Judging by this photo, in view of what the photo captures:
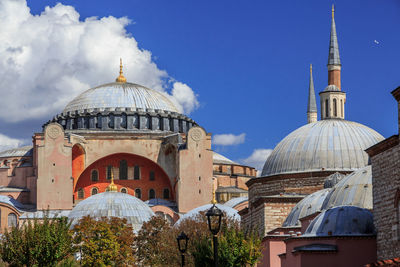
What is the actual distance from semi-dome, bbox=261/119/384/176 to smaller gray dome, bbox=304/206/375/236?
14338 millimetres

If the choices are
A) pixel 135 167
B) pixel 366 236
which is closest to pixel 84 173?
pixel 135 167

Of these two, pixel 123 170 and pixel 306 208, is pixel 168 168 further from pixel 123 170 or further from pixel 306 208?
pixel 306 208

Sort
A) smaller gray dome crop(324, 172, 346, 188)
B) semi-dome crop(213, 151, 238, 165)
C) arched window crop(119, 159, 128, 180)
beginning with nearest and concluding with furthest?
smaller gray dome crop(324, 172, 346, 188)
arched window crop(119, 159, 128, 180)
semi-dome crop(213, 151, 238, 165)

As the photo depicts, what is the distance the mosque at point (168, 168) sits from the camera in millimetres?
38906

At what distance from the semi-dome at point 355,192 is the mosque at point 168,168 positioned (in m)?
0.05

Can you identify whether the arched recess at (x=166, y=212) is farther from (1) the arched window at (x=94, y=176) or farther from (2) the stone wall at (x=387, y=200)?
(2) the stone wall at (x=387, y=200)

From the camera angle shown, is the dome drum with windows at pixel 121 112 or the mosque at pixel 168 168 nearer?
the mosque at pixel 168 168

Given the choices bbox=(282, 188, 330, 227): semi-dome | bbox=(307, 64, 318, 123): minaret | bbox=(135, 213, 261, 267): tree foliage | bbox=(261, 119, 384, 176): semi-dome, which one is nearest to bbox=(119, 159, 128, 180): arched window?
bbox=(307, 64, 318, 123): minaret

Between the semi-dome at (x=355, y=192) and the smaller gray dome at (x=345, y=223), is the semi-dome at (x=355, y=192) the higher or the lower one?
the higher one

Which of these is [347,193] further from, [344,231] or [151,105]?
[151,105]

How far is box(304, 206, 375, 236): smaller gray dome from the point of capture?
87.2ft

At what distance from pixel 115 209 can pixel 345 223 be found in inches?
1114

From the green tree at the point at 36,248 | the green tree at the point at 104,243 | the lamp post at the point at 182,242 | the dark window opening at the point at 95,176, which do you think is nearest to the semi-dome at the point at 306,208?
the green tree at the point at 104,243

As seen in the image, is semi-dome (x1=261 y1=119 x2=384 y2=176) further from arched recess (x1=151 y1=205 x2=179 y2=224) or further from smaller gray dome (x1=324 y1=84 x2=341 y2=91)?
arched recess (x1=151 y1=205 x2=179 y2=224)
